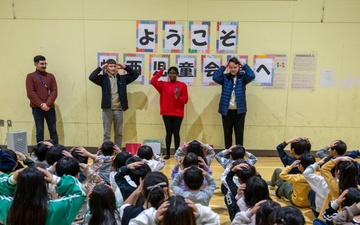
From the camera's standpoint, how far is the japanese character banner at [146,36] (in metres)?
5.34

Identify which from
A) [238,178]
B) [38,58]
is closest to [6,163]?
[238,178]

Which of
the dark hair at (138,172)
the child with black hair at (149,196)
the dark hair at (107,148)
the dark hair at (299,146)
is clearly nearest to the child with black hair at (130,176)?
the dark hair at (138,172)

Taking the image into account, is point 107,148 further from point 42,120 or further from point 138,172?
point 42,120

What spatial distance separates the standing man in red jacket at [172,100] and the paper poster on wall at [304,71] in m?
1.78

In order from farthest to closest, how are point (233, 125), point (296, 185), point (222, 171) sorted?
point (233, 125)
point (222, 171)
point (296, 185)

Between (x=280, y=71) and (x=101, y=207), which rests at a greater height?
(x=280, y=71)

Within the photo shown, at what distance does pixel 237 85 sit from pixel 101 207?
3668mm

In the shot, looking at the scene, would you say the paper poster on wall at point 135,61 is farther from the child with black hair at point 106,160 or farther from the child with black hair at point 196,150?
the child with black hair at point 106,160

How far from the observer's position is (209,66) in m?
5.42

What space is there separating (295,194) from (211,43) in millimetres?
2790

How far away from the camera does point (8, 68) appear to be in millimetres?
5465

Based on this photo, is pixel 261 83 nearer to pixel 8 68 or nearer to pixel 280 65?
pixel 280 65

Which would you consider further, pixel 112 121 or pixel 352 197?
pixel 112 121

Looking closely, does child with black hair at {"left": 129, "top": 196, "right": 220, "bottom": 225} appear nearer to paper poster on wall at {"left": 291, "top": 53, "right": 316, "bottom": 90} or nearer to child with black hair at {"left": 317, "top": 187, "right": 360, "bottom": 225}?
child with black hair at {"left": 317, "top": 187, "right": 360, "bottom": 225}
